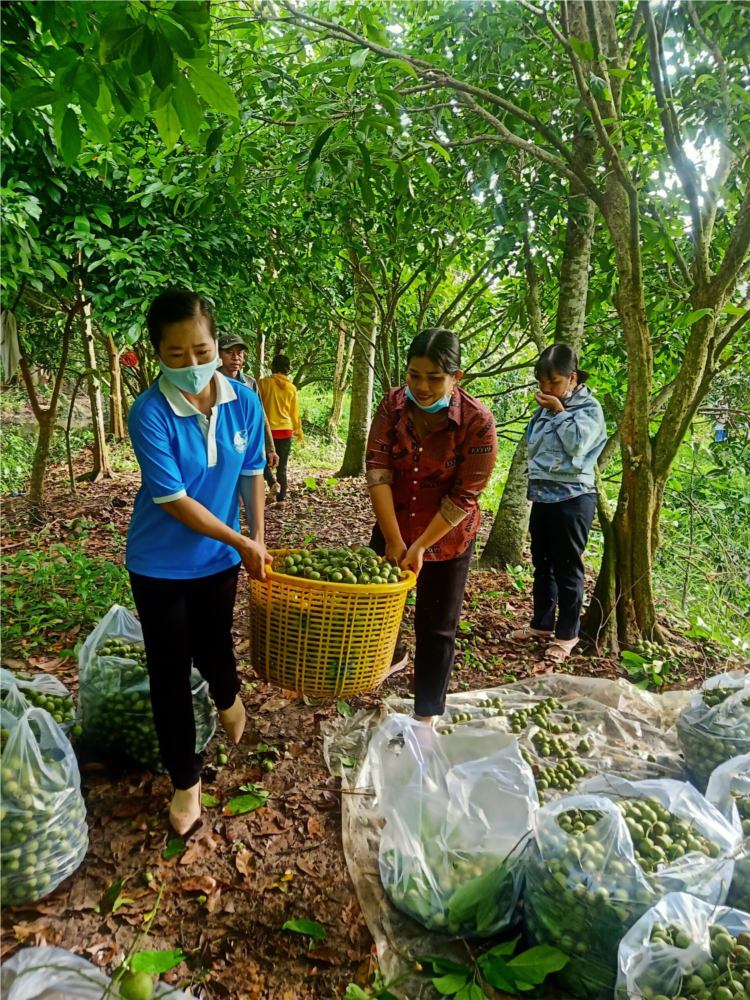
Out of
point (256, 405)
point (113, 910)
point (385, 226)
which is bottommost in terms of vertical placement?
point (113, 910)

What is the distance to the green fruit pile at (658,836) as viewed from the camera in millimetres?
1744

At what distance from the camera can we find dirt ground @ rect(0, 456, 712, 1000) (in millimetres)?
1745

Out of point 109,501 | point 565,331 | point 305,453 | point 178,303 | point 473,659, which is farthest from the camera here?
point 305,453

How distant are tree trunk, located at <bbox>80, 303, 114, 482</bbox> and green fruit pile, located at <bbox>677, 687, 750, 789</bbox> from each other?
6326mm

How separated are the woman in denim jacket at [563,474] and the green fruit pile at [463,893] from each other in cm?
204

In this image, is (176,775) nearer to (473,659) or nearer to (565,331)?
(473,659)

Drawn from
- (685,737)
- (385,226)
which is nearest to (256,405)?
(685,737)

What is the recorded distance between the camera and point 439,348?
229 centimetres

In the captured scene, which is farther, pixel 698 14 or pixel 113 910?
pixel 698 14

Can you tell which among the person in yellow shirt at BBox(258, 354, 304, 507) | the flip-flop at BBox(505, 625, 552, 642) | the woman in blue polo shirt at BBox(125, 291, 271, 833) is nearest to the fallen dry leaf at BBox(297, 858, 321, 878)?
the woman in blue polo shirt at BBox(125, 291, 271, 833)

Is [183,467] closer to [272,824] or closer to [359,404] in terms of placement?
[272,824]

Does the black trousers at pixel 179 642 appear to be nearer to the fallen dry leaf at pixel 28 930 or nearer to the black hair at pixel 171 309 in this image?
the fallen dry leaf at pixel 28 930

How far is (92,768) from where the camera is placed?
2408 millimetres

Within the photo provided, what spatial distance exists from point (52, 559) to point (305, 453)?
7.34 metres
